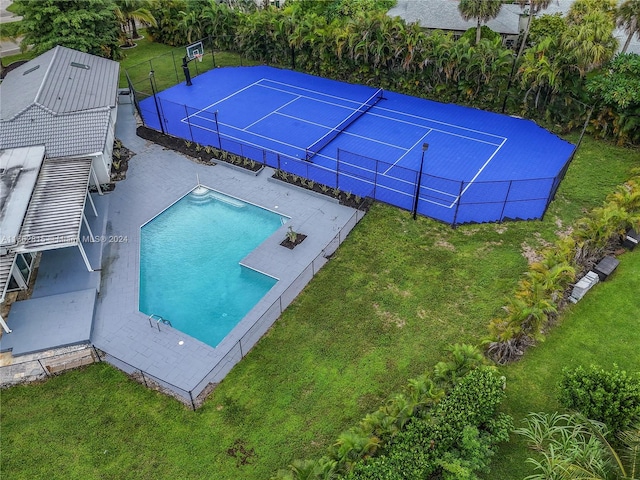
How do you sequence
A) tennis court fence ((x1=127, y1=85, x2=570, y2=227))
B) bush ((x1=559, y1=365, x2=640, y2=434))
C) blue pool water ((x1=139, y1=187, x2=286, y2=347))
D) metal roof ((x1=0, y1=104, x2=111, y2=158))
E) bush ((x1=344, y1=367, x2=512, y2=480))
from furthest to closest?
tennis court fence ((x1=127, y1=85, x2=570, y2=227)) → metal roof ((x1=0, y1=104, x2=111, y2=158)) → blue pool water ((x1=139, y1=187, x2=286, y2=347)) → bush ((x1=559, y1=365, x2=640, y2=434)) → bush ((x1=344, y1=367, x2=512, y2=480))

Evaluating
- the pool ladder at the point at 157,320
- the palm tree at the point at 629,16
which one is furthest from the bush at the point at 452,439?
the palm tree at the point at 629,16

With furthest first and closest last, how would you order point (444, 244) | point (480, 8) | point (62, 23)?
point (480, 8) → point (62, 23) → point (444, 244)

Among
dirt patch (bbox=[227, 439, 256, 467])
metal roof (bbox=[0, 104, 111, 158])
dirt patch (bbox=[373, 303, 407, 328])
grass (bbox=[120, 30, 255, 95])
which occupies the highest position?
metal roof (bbox=[0, 104, 111, 158])

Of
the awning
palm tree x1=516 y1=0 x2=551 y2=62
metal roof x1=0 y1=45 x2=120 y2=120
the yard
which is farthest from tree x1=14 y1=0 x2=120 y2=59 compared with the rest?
palm tree x1=516 y1=0 x2=551 y2=62

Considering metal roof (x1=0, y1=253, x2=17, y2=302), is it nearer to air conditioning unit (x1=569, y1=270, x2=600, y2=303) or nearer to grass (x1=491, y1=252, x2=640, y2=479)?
grass (x1=491, y1=252, x2=640, y2=479)

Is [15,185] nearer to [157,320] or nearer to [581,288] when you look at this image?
[157,320]

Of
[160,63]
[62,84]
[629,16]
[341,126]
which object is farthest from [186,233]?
[629,16]

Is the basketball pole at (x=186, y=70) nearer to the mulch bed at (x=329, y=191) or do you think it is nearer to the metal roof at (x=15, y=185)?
the mulch bed at (x=329, y=191)
